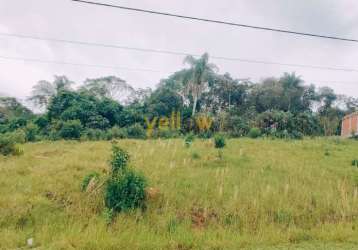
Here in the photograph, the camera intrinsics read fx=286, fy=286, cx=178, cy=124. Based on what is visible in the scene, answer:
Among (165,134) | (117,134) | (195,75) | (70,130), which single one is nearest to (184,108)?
(195,75)

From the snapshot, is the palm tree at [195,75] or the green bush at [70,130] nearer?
the green bush at [70,130]

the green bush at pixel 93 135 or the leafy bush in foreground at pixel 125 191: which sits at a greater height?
the green bush at pixel 93 135

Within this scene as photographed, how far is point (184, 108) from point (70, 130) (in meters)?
11.5

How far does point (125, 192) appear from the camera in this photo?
5.13m

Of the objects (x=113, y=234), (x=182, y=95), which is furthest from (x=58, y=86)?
(x=113, y=234)

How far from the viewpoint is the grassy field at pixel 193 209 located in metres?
4.05

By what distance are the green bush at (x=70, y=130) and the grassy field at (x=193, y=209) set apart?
10.0 m

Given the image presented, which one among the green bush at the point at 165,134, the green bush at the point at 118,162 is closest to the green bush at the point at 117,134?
the green bush at the point at 165,134

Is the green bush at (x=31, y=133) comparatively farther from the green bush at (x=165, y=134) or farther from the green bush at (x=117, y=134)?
the green bush at (x=165, y=134)

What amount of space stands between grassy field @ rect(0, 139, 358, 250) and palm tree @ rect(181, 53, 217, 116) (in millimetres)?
19220

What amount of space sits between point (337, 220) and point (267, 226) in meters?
1.48

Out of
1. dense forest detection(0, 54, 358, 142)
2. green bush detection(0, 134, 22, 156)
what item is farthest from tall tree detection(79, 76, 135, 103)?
green bush detection(0, 134, 22, 156)

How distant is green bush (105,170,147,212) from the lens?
5.03 metres

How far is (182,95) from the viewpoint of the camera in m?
28.8
